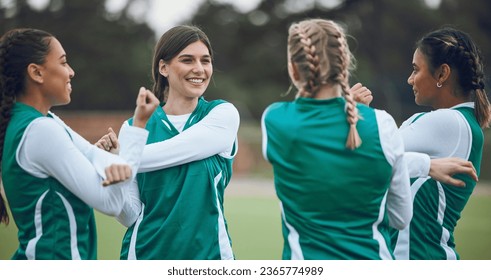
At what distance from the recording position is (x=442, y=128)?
284cm

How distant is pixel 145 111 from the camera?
2.50 meters

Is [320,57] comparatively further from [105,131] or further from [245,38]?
[245,38]

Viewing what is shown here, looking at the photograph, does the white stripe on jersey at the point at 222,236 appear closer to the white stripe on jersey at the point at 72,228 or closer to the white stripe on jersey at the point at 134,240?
the white stripe on jersey at the point at 134,240

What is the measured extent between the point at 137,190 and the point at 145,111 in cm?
57

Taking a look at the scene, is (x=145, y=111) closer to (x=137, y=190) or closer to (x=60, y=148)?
(x=60, y=148)

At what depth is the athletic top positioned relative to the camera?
240 cm

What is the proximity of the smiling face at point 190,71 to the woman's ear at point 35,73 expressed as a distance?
0.72 meters

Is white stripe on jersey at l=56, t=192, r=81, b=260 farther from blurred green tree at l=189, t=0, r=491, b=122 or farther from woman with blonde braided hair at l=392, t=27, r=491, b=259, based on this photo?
blurred green tree at l=189, t=0, r=491, b=122

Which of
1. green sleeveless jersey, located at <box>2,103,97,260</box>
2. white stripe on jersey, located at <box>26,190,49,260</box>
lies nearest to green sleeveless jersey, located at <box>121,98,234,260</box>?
green sleeveless jersey, located at <box>2,103,97,260</box>

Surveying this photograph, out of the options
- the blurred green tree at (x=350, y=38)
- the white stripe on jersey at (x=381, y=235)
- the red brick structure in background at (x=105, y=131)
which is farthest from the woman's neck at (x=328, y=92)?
the red brick structure in background at (x=105, y=131)

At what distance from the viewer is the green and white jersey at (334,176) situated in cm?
228

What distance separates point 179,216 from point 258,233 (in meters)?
6.64

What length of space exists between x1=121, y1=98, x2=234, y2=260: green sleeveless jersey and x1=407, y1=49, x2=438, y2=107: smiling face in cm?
103
